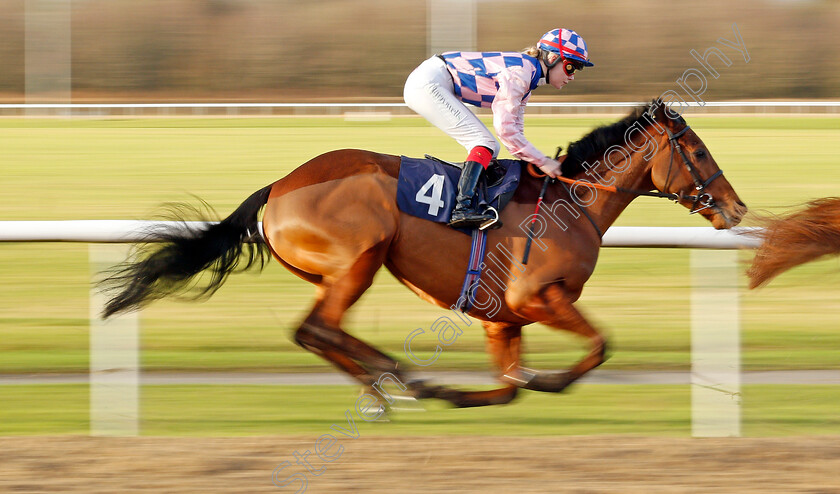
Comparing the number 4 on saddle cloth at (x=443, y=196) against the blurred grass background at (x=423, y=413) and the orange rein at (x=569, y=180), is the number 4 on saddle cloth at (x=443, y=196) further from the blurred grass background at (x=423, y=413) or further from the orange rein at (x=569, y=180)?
the blurred grass background at (x=423, y=413)

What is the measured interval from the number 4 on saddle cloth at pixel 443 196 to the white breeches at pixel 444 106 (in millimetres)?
156

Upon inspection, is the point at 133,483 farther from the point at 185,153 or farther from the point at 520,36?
the point at 520,36

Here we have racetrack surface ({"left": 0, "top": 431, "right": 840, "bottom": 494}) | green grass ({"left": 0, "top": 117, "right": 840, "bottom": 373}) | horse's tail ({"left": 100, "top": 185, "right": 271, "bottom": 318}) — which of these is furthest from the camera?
green grass ({"left": 0, "top": 117, "right": 840, "bottom": 373})

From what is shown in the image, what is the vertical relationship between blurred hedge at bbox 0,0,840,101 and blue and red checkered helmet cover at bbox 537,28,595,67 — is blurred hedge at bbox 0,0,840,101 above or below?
above

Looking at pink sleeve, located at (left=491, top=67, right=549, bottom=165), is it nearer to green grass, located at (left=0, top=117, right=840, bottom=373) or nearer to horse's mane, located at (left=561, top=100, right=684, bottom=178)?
horse's mane, located at (left=561, top=100, right=684, bottom=178)

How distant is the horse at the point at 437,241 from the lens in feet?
11.8

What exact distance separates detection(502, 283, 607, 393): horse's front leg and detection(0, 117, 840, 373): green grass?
0.31ft

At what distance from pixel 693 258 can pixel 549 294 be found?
693 millimetres

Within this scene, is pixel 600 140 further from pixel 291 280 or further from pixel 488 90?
pixel 291 280

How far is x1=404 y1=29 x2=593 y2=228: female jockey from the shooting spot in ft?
12.1

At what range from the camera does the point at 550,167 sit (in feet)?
12.3

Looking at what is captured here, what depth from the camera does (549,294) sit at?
3.66m

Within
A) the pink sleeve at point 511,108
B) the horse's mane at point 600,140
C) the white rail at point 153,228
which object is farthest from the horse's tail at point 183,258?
the horse's mane at point 600,140

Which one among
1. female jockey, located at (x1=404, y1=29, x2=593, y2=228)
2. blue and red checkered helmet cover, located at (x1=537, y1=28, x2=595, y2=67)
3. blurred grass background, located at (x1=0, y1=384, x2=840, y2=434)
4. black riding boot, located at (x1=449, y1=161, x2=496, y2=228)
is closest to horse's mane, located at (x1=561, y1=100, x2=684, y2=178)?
female jockey, located at (x1=404, y1=29, x2=593, y2=228)
